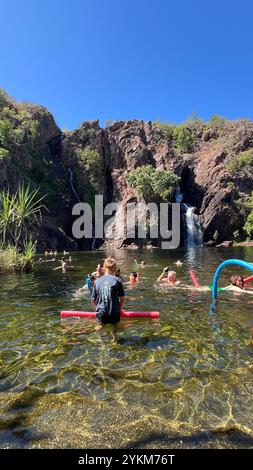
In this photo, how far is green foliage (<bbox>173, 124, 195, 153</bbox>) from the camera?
3558 inches

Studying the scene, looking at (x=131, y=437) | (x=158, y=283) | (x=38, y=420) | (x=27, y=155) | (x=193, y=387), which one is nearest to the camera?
(x=131, y=437)

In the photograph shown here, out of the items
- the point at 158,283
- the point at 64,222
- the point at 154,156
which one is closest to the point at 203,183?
the point at 154,156

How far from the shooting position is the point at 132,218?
2483 inches

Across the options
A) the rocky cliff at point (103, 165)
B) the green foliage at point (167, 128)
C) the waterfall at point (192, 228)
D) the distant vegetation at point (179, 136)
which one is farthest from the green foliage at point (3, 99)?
the green foliage at point (167, 128)

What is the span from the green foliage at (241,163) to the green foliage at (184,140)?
800 inches

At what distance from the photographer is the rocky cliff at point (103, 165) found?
58.5 meters

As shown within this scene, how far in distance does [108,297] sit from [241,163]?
70.6 m

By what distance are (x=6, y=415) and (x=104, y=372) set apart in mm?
1981

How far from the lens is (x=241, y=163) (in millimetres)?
71688

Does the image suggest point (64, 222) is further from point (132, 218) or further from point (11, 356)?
point (11, 356)

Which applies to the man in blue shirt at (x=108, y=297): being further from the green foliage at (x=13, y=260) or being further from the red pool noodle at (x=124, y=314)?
the green foliage at (x=13, y=260)

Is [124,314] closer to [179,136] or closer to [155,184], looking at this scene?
[155,184]

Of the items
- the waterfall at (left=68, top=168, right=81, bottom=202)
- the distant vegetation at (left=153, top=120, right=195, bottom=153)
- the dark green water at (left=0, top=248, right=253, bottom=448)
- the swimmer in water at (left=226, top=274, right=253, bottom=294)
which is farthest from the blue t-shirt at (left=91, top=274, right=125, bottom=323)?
the distant vegetation at (left=153, top=120, right=195, bottom=153)

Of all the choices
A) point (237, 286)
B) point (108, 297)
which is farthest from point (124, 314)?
point (237, 286)
